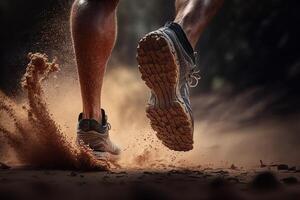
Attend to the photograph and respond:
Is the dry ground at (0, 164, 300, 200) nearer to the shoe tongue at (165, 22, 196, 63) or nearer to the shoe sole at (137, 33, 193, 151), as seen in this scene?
the shoe sole at (137, 33, 193, 151)

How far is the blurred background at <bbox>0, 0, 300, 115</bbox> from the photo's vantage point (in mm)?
7089

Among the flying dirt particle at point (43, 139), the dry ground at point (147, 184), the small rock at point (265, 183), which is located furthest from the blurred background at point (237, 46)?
the small rock at point (265, 183)

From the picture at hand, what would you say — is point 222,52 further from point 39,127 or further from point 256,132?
point 39,127

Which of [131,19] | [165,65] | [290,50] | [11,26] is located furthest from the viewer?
[131,19]

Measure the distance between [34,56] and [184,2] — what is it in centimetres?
77

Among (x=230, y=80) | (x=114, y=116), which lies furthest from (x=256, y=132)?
(x=230, y=80)

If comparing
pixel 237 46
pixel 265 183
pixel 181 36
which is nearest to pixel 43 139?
pixel 181 36

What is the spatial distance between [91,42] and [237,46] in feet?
21.5

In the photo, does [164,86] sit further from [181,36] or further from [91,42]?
[91,42]

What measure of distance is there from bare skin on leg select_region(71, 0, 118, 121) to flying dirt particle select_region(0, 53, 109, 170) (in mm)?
174

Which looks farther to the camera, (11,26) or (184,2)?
(11,26)

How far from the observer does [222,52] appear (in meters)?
9.36

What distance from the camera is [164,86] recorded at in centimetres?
259

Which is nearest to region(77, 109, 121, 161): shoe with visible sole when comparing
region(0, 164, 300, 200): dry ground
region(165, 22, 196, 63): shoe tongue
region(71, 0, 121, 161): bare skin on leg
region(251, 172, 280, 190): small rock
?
region(71, 0, 121, 161): bare skin on leg
